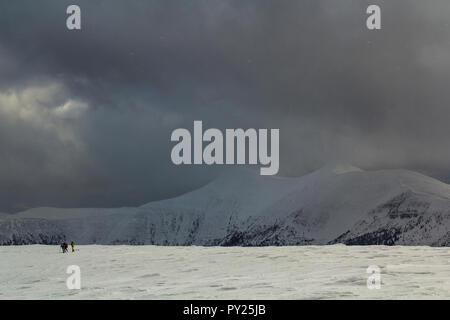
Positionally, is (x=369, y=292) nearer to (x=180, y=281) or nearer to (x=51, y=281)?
(x=180, y=281)

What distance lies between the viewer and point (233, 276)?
96.4 ft

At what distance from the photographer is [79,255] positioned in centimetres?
4831

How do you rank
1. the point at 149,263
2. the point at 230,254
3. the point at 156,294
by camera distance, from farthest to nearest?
1. the point at 230,254
2. the point at 149,263
3. the point at 156,294

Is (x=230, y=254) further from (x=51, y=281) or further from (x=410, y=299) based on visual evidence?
(x=410, y=299)

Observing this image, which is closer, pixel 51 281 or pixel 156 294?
pixel 156 294

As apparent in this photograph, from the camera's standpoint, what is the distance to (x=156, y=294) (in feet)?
76.6

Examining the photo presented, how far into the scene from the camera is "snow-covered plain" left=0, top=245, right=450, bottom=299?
73.2 ft

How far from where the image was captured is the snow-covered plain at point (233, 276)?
73.2 ft

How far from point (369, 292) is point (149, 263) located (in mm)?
21018

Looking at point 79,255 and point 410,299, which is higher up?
point 410,299
